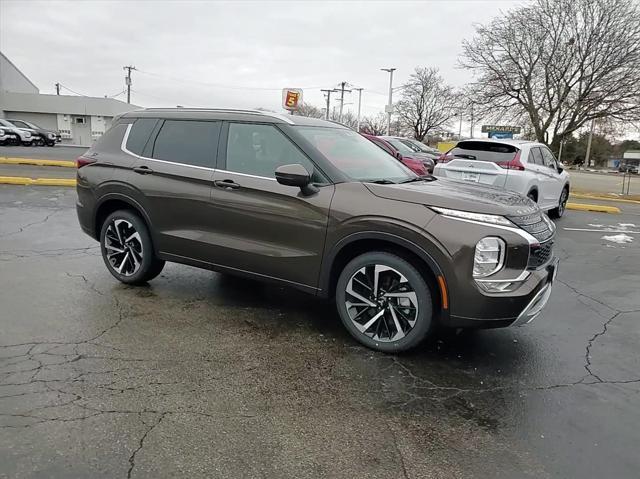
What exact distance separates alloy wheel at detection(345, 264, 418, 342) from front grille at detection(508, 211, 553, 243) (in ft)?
2.98

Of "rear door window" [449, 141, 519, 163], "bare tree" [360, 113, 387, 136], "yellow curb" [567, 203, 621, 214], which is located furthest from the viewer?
"bare tree" [360, 113, 387, 136]

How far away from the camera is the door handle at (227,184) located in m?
4.43

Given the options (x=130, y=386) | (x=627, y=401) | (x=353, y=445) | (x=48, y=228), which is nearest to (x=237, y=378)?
(x=130, y=386)

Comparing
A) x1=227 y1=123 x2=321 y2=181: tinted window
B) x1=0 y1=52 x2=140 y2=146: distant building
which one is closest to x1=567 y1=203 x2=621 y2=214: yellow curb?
x1=227 y1=123 x2=321 y2=181: tinted window

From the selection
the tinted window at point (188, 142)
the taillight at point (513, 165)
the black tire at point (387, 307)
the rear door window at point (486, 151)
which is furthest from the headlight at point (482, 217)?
the rear door window at point (486, 151)

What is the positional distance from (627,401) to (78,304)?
14.7 feet

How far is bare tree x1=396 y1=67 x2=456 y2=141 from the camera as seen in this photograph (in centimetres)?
5912

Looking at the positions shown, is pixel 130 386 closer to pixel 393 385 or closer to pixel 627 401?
pixel 393 385

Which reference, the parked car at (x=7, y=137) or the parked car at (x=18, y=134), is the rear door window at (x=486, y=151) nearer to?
the parked car at (x=7, y=137)

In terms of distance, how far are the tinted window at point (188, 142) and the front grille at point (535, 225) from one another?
269 centimetres

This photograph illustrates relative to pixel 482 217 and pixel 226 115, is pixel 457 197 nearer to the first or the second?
pixel 482 217

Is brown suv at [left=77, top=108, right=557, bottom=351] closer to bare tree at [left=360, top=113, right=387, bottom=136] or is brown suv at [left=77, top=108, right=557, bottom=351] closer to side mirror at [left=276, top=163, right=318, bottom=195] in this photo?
side mirror at [left=276, top=163, right=318, bottom=195]

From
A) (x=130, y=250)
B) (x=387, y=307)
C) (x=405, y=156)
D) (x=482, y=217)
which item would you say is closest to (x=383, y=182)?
(x=482, y=217)

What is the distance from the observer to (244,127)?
4609 millimetres
